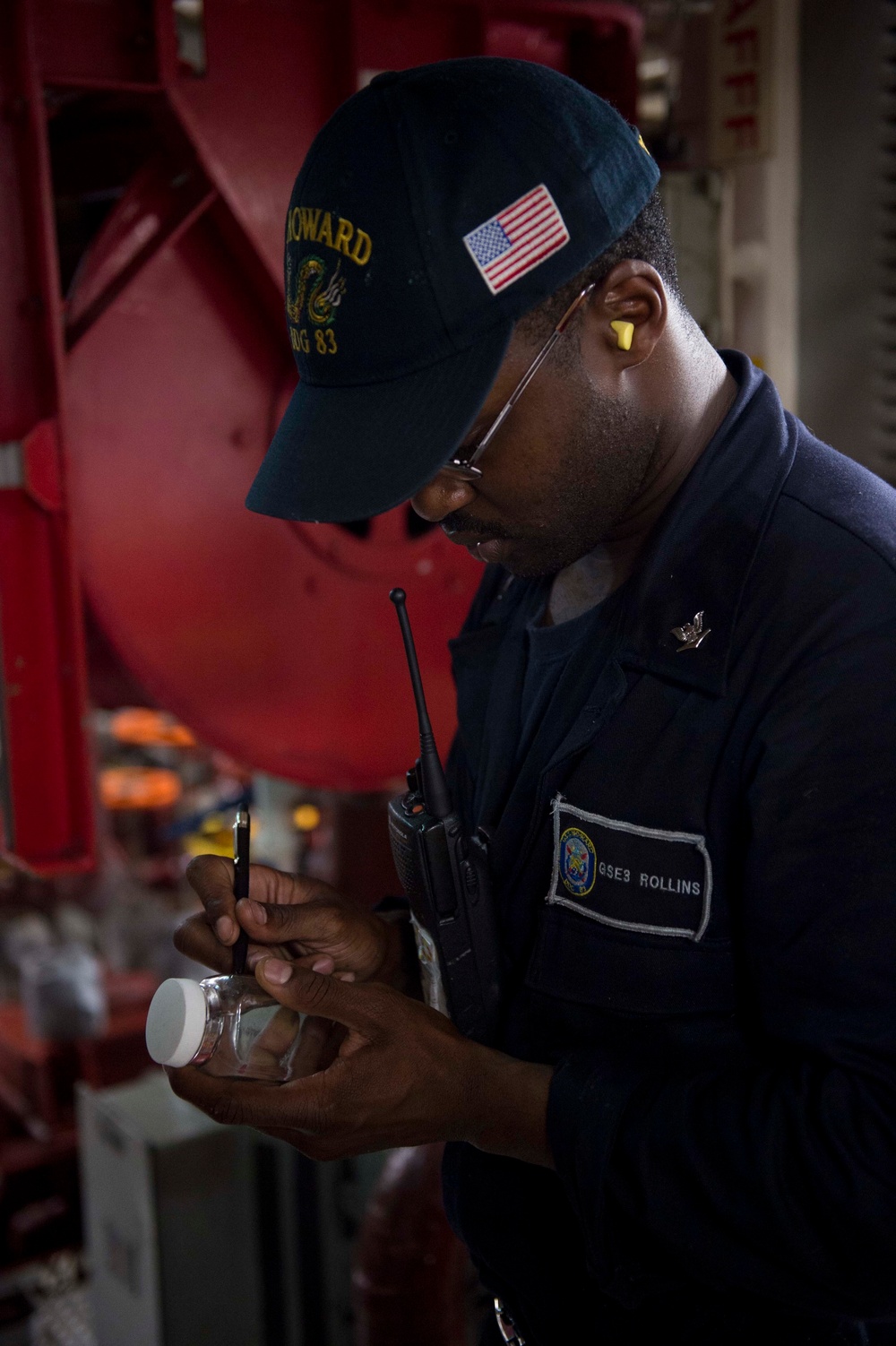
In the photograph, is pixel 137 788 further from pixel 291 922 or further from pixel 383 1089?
pixel 383 1089

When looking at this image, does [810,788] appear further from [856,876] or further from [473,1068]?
[473,1068]

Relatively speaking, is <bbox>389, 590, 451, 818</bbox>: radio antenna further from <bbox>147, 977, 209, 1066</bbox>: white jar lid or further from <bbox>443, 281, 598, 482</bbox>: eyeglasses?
<bbox>147, 977, 209, 1066</bbox>: white jar lid

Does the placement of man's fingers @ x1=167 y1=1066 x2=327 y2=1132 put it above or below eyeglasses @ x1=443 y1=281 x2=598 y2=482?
below

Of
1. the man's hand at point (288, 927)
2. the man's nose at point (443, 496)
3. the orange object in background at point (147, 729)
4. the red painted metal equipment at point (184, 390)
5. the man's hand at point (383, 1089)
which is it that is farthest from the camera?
the orange object in background at point (147, 729)

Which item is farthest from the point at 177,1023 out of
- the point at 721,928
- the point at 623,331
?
the point at 623,331

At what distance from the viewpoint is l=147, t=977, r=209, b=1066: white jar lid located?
104 cm

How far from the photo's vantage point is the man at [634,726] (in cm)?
90

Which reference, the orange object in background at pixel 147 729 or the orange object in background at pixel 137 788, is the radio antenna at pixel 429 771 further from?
the orange object in background at pixel 137 788

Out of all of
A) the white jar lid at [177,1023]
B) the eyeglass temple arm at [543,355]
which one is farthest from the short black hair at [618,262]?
the white jar lid at [177,1023]

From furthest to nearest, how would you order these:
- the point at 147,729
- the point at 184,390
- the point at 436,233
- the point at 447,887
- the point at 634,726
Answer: the point at 147,729
the point at 184,390
the point at 447,887
the point at 634,726
the point at 436,233

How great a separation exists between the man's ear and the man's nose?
18 cm

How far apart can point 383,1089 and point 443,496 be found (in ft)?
1.79

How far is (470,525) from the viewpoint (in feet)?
3.81

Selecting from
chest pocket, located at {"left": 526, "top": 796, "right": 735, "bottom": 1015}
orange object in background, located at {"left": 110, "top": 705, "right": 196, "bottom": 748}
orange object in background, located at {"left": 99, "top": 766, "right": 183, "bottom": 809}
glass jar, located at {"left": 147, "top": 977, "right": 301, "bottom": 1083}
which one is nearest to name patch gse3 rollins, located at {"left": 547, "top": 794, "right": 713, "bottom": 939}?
chest pocket, located at {"left": 526, "top": 796, "right": 735, "bottom": 1015}
